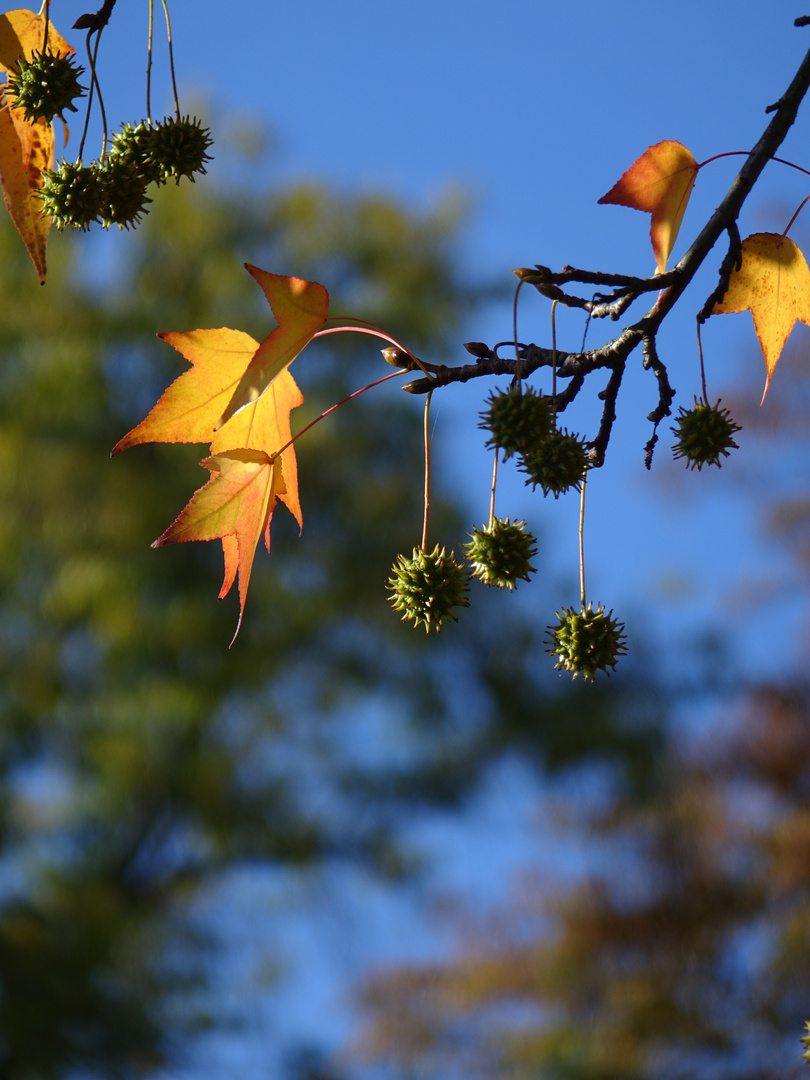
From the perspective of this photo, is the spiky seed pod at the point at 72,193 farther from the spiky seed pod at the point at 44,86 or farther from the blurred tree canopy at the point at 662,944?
the blurred tree canopy at the point at 662,944

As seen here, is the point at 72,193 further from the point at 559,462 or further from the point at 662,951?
the point at 662,951

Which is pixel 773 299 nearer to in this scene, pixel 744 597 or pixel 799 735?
pixel 799 735

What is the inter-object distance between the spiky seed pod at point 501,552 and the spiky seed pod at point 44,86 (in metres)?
0.35

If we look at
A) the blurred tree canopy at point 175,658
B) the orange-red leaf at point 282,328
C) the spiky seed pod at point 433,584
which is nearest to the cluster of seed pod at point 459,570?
the spiky seed pod at point 433,584

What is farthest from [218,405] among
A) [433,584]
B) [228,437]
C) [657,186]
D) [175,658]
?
[175,658]

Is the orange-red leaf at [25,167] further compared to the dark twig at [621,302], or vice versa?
the orange-red leaf at [25,167]

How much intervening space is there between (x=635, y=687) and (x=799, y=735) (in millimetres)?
658

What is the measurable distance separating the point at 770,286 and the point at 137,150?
38 cm

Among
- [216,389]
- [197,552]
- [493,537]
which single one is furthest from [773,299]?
[197,552]

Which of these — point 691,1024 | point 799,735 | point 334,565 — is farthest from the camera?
point 334,565

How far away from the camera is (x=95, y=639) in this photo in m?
4.04

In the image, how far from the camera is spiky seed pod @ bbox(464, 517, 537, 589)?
1.74 ft

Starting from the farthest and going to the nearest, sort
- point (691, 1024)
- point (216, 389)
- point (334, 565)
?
point (334, 565) < point (691, 1024) < point (216, 389)

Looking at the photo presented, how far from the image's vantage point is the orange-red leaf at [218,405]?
0.52m
